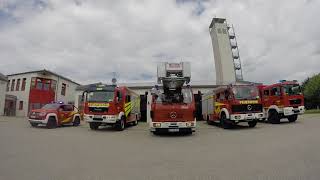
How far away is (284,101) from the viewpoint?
1828cm

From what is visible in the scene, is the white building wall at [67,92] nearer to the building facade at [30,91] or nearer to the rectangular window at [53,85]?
the building facade at [30,91]

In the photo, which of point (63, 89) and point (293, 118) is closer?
point (293, 118)

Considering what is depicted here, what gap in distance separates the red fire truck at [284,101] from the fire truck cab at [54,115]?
1454 cm

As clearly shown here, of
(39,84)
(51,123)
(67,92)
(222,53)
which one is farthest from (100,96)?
(222,53)

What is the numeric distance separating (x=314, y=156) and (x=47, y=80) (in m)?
41.1

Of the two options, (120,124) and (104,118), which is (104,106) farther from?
(120,124)

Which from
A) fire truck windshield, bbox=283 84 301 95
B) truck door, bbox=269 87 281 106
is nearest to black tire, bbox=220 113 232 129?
truck door, bbox=269 87 281 106

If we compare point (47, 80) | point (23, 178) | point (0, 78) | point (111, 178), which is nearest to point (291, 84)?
point (111, 178)

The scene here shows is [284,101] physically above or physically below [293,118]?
above

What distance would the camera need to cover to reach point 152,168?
6422 mm

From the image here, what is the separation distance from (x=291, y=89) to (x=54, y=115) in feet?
53.3

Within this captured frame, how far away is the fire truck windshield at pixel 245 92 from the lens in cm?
1634

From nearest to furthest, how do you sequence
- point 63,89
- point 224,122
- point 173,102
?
point 173,102 → point 224,122 → point 63,89

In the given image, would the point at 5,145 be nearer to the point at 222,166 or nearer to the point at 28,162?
the point at 28,162
